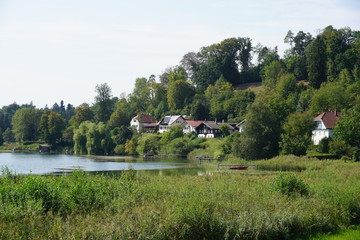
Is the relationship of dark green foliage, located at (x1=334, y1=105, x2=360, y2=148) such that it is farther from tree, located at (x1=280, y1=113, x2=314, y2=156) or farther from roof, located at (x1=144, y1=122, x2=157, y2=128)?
roof, located at (x1=144, y1=122, x2=157, y2=128)

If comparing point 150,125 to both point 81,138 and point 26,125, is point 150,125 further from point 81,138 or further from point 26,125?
point 26,125

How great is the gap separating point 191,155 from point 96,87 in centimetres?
6142

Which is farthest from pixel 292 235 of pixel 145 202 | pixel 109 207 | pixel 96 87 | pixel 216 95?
pixel 96 87

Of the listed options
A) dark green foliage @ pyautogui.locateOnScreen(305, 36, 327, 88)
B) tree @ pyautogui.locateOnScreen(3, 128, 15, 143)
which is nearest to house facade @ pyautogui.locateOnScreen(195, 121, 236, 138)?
dark green foliage @ pyautogui.locateOnScreen(305, 36, 327, 88)

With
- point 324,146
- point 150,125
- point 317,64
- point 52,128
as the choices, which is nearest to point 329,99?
point 324,146

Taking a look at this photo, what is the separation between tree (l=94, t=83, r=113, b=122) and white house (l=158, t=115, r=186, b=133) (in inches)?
889

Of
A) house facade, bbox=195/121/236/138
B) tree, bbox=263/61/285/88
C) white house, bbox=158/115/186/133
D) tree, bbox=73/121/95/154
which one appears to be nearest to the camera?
house facade, bbox=195/121/236/138

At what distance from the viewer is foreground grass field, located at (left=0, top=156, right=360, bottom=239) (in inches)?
498

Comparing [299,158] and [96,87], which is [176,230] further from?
[96,87]

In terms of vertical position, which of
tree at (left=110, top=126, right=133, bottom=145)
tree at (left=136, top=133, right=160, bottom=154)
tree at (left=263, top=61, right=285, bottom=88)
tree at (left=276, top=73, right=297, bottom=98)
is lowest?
tree at (left=136, top=133, right=160, bottom=154)

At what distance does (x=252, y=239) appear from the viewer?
13.6 meters

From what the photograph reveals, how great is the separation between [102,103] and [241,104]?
161ft

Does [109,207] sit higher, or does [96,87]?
[96,87]

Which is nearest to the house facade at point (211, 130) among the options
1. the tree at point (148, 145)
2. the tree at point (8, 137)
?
the tree at point (148, 145)
